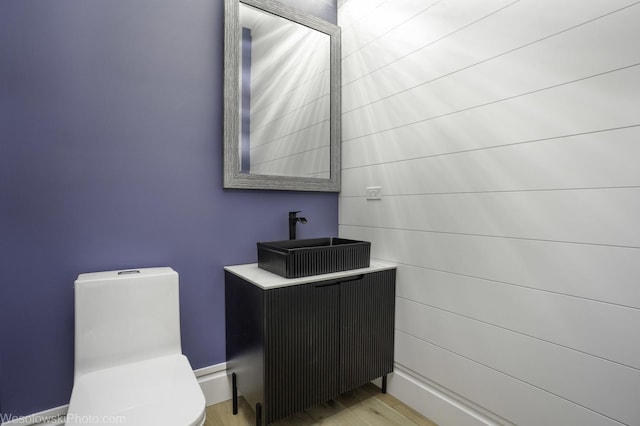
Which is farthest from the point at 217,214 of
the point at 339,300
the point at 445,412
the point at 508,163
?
the point at 445,412

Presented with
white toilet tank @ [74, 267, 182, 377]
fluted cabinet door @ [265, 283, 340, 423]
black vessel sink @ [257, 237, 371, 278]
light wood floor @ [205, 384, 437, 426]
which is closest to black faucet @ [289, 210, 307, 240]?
black vessel sink @ [257, 237, 371, 278]

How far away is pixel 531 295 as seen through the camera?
1221 millimetres

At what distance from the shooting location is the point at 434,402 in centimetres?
158

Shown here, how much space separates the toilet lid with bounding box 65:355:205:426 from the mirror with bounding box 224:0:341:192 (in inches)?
36.7

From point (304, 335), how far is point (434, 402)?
0.76 metres

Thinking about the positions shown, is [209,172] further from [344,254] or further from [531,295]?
[531,295]

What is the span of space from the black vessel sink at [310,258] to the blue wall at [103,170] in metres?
0.28

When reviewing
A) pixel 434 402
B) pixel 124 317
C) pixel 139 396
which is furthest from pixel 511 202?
pixel 124 317

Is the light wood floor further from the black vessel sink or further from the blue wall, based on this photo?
the black vessel sink

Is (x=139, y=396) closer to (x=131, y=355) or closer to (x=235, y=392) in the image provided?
(x=131, y=355)

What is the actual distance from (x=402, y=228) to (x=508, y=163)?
643mm

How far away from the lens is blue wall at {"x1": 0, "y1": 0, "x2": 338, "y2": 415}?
1.28 m

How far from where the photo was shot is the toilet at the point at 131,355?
99 centimetres

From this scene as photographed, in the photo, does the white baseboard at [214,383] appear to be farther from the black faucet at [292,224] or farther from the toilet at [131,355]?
the black faucet at [292,224]
